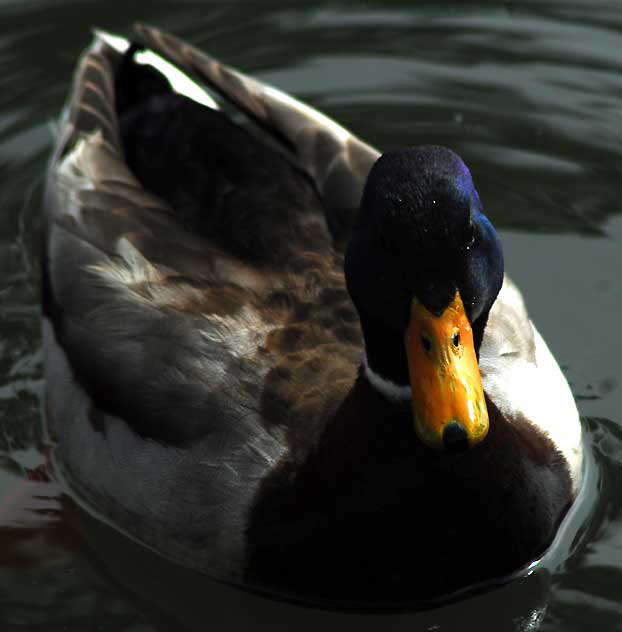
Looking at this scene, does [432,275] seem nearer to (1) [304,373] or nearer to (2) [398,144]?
(1) [304,373]

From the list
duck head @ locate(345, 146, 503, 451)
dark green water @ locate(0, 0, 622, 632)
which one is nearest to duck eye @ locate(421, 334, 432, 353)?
duck head @ locate(345, 146, 503, 451)

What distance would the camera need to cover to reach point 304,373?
15.9ft

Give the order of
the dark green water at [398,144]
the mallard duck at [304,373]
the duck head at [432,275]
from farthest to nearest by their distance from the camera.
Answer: the dark green water at [398,144], the mallard duck at [304,373], the duck head at [432,275]

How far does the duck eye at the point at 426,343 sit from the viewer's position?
421 centimetres

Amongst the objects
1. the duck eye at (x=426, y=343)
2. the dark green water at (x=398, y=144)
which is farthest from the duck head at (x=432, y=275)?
the dark green water at (x=398, y=144)

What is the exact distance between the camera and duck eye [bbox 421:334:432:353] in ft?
13.8

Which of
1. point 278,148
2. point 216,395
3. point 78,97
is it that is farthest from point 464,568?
point 78,97

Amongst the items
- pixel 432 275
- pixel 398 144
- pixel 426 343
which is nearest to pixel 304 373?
pixel 426 343

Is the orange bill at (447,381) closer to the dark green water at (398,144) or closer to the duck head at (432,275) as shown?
the duck head at (432,275)

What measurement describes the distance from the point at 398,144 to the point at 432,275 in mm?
3216

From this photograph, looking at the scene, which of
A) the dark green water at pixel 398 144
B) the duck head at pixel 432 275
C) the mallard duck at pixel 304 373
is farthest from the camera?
the dark green water at pixel 398 144

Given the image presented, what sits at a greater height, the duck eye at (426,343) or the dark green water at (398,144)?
the duck eye at (426,343)

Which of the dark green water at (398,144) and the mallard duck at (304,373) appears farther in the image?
the dark green water at (398,144)

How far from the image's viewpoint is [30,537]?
542 centimetres
